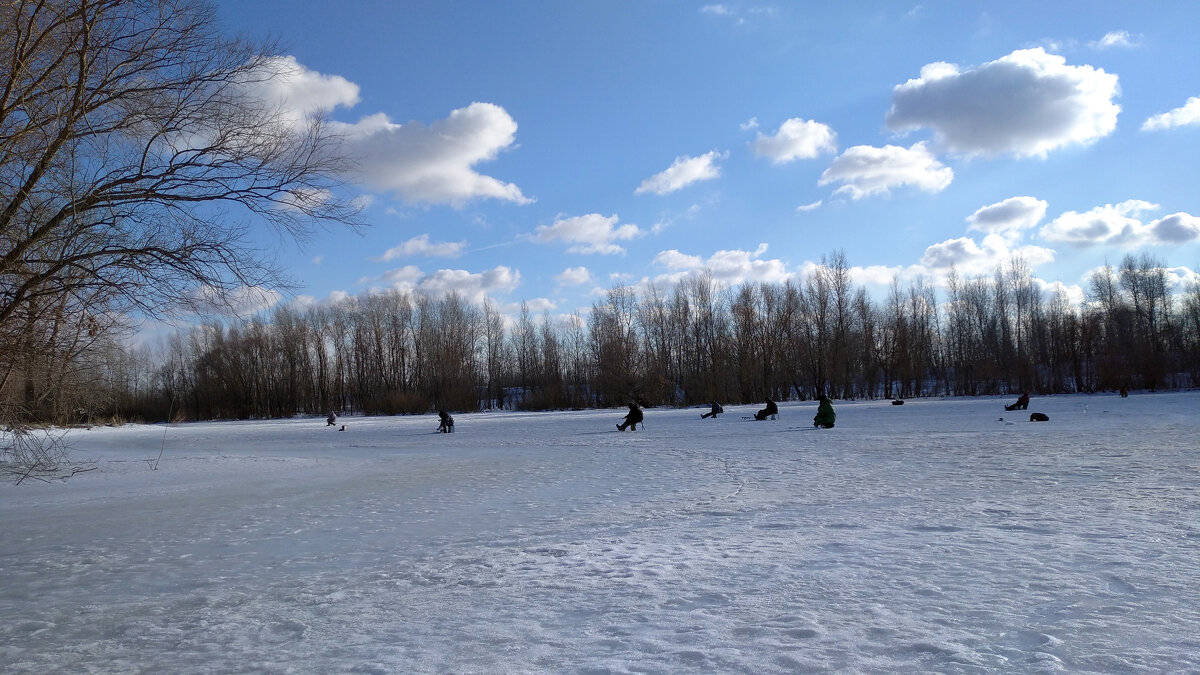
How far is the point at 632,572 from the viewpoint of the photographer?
19.0 feet

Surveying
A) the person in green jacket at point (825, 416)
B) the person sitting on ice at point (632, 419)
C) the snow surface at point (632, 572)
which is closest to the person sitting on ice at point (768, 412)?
the person in green jacket at point (825, 416)

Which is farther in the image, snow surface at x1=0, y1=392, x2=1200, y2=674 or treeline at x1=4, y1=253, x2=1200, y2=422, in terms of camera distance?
treeline at x1=4, y1=253, x2=1200, y2=422

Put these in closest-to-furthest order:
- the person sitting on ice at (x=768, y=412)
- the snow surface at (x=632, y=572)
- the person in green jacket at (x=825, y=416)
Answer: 1. the snow surface at (x=632, y=572)
2. the person in green jacket at (x=825, y=416)
3. the person sitting on ice at (x=768, y=412)

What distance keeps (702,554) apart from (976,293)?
76.9m

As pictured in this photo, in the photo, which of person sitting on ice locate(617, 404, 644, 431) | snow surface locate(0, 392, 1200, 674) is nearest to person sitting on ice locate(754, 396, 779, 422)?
person sitting on ice locate(617, 404, 644, 431)

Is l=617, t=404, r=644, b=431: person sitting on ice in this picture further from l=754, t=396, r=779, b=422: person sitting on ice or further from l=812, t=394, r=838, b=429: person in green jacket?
l=812, t=394, r=838, b=429: person in green jacket

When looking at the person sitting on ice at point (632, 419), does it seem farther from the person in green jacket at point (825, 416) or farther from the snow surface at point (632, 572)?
the snow surface at point (632, 572)

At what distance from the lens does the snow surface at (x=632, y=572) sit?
4.02m

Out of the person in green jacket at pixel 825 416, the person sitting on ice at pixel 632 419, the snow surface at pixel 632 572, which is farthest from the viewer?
the person sitting on ice at pixel 632 419

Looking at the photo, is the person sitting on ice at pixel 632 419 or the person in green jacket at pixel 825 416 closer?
the person in green jacket at pixel 825 416

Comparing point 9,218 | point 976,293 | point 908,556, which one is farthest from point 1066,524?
point 976,293

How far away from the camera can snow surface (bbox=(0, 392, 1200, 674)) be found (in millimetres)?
4020

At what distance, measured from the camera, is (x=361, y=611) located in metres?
5.03

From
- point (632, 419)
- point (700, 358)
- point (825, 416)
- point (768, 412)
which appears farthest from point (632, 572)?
point (700, 358)
